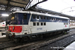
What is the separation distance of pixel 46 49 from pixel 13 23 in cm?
391

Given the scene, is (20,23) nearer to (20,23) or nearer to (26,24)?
(20,23)

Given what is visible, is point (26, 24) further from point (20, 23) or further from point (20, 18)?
point (20, 18)

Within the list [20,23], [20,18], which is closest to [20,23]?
[20,23]

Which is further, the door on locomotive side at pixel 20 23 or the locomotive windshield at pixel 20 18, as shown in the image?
the locomotive windshield at pixel 20 18

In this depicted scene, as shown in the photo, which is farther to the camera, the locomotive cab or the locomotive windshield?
the locomotive windshield

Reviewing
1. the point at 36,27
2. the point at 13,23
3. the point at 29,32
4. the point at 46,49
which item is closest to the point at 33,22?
the point at 36,27

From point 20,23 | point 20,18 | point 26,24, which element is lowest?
point 26,24

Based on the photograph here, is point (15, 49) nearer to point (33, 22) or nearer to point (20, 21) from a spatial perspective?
point (20, 21)

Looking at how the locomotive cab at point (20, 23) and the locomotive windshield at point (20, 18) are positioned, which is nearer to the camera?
the locomotive cab at point (20, 23)

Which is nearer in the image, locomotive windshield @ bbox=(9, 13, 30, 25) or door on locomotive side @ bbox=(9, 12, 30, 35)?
door on locomotive side @ bbox=(9, 12, 30, 35)

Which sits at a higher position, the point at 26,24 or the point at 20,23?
the point at 20,23

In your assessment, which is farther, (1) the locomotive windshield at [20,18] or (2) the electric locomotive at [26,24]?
(1) the locomotive windshield at [20,18]

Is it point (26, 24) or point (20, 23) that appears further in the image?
point (26, 24)

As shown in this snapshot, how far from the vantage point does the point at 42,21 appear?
731cm
